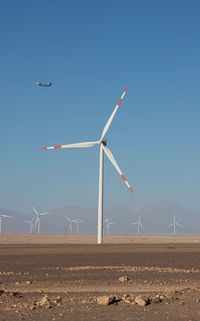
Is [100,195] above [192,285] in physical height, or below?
above

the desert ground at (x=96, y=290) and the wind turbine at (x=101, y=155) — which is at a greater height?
the wind turbine at (x=101, y=155)

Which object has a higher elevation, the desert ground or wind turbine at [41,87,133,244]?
wind turbine at [41,87,133,244]

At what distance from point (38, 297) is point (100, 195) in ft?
149

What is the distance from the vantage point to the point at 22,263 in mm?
37031

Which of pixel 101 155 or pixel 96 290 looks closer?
pixel 96 290

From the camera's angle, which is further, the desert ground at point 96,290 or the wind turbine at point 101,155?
the wind turbine at point 101,155

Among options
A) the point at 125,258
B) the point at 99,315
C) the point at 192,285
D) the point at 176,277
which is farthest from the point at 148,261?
the point at 99,315

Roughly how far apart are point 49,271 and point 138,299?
14.3 metres

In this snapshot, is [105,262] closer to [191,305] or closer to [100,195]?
[191,305]

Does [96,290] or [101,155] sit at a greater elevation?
[101,155]

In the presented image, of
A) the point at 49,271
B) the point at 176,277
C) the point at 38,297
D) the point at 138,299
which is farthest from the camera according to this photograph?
the point at 49,271

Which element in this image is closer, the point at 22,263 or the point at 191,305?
the point at 191,305

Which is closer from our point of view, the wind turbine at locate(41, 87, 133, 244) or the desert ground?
the desert ground

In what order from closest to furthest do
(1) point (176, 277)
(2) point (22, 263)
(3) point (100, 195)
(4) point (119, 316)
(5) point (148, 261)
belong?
(4) point (119, 316)
(1) point (176, 277)
(2) point (22, 263)
(5) point (148, 261)
(3) point (100, 195)
